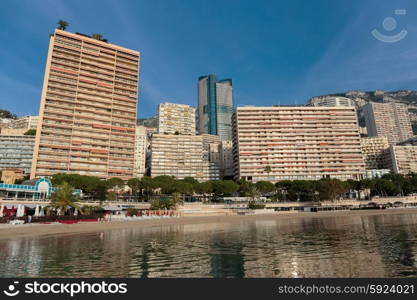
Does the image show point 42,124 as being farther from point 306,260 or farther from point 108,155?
point 306,260

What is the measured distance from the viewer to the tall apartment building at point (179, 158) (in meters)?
170

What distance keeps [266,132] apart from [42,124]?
11424 centimetres

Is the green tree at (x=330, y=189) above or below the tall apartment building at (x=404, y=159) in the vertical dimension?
below

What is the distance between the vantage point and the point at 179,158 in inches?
6870

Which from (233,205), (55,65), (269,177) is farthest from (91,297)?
(269,177)

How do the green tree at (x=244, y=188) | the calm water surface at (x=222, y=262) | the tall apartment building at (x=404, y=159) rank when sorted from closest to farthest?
the calm water surface at (x=222, y=262), the green tree at (x=244, y=188), the tall apartment building at (x=404, y=159)

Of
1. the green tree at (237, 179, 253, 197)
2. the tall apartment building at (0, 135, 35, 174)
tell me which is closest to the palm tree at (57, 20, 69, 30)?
the tall apartment building at (0, 135, 35, 174)

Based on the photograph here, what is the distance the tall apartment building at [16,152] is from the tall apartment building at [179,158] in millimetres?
67264

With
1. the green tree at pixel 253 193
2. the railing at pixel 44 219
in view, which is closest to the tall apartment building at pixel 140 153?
the green tree at pixel 253 193

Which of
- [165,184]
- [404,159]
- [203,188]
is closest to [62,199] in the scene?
[165,184]

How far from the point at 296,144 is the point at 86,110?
4502 inches

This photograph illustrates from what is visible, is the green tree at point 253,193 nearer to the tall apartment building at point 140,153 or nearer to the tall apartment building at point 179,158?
the tall apartment building at point 179,158

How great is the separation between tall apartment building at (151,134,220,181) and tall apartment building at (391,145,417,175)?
12839 cm

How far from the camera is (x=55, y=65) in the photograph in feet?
400
